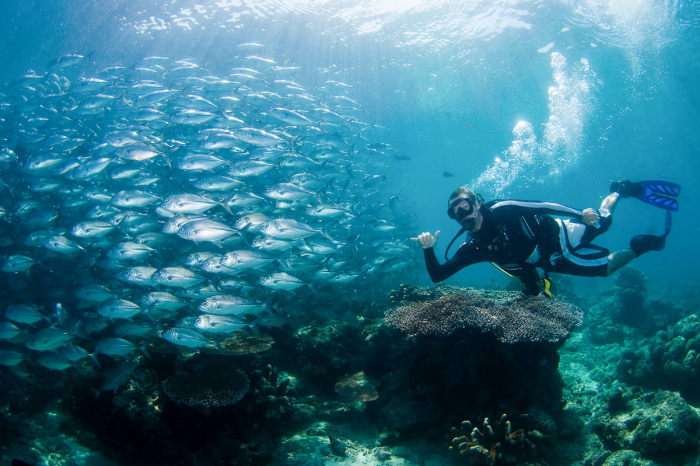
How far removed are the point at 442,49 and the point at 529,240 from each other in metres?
20.4

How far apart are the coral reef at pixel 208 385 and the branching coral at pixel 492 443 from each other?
9.17 feet

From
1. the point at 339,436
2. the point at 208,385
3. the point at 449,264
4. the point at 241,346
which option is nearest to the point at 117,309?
the point at 241,346

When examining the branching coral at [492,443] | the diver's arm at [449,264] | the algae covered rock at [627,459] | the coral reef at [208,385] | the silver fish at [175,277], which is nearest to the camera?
the branching coral at [492,443]

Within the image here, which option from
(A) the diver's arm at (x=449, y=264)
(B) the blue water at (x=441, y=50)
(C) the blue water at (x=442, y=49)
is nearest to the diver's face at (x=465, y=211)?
(A) the diver's arm at (x=449, y=264)

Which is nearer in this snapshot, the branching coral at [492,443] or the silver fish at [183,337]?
the branching coral at [492,443]

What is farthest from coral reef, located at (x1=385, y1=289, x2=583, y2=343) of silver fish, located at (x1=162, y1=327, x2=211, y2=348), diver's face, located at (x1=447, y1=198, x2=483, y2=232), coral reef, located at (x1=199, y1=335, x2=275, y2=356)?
silver fish, located at (x1=162, y1=327, x2=211, y2=348)

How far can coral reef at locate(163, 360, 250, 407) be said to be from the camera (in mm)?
4035

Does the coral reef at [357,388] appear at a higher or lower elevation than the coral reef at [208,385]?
higher

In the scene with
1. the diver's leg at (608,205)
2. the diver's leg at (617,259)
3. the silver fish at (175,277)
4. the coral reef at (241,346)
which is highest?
the diver's leg at (608,205)

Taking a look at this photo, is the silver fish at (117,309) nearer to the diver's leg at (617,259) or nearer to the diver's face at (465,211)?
the diver's face at (465,211)

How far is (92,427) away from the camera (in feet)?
13.9

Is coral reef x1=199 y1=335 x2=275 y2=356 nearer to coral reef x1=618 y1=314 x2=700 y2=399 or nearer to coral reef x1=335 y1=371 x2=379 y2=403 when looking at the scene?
coral reef x1=335 y1=371 x2=379 y2=403

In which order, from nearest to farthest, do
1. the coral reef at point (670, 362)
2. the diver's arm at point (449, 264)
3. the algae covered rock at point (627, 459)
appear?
the algae covered rock at point (627, 459), the diver's arm at point (449, 264), the coral reef at point (670, 362)

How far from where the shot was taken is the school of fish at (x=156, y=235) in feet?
17.2
